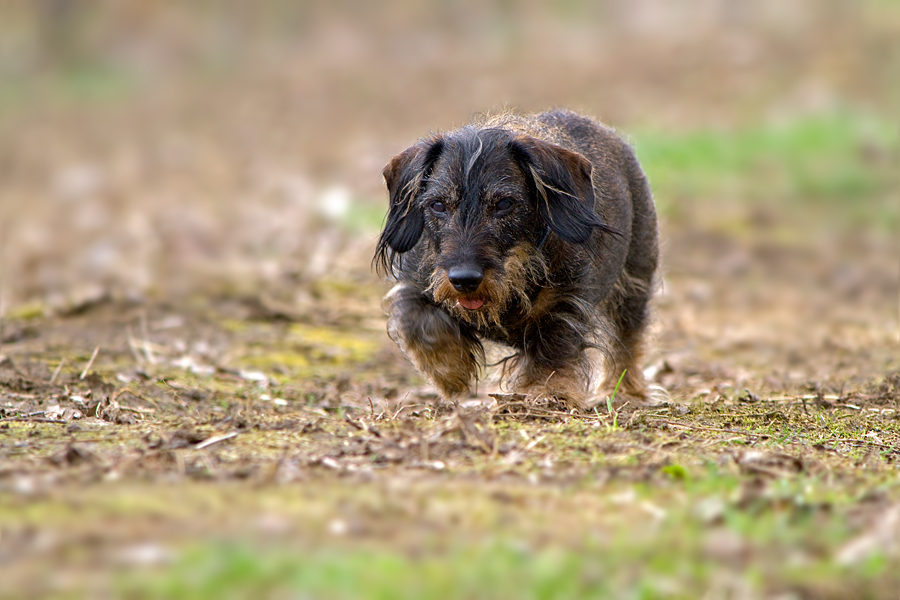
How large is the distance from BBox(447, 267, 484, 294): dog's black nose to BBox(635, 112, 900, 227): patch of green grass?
8.87 meters

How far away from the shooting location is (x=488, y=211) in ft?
17.7

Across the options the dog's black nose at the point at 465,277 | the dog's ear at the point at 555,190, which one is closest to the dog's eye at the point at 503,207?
the dog's ear at the point at 555,190

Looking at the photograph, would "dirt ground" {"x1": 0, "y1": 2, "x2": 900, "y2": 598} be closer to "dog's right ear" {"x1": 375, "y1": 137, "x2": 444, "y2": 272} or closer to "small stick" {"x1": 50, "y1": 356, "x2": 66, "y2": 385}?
"small stick" {"x1": 50, "y1": 356, "x2": 66, "y2": 385}

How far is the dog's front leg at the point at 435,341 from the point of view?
575cm

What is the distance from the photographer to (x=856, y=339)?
9.34m

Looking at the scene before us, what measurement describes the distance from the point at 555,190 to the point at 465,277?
2.29ft

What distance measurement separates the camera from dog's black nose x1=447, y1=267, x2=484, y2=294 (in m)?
5.12

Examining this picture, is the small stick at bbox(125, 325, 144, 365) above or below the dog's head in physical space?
below

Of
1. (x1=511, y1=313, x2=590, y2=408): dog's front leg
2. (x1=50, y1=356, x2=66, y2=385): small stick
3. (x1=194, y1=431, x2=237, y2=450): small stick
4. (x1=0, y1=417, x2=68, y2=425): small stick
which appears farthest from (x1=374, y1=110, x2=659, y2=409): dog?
(x1=50, y1=356, x2=66, y2=385): small stick

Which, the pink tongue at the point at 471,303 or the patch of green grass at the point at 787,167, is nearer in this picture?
the pink tongue at the point at 471,303

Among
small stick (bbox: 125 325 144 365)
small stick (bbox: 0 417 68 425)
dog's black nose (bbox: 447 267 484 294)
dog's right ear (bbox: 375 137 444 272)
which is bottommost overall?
small stick (bbox: 125 325 144 365)

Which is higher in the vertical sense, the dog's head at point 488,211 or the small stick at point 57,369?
the dog's head at point 488,211

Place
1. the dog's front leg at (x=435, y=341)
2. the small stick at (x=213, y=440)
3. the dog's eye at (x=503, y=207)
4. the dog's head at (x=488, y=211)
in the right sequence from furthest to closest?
the dog's front leg at (x=435, y=341)
the dog's eye at (x=503, y=207)
the dog's head at (x=488, y=211)
the small stick at (x=213, y=440)

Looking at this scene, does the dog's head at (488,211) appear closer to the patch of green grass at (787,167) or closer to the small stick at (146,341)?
the small stick at (146,341)
